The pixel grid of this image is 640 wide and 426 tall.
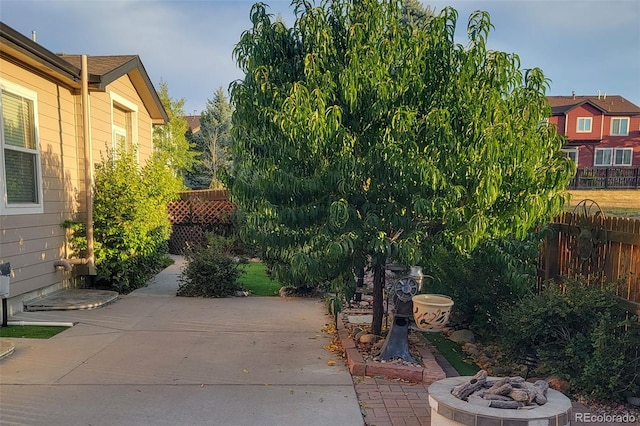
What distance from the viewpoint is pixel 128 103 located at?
9469 mm

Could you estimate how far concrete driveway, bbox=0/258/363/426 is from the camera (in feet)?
11.1

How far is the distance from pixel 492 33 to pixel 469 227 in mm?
1822

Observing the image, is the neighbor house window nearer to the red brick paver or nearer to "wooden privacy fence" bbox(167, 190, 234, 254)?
"wooden privacy fence" bbox(167, 190, 234, 254)

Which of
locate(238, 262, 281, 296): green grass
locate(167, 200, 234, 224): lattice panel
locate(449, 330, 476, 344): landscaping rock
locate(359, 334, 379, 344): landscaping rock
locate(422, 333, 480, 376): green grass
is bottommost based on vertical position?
locate(238, 262, 281, 296): green grass

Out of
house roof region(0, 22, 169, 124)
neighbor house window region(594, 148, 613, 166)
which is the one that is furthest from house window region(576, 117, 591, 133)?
house roof region(0, 22, 169, 124)

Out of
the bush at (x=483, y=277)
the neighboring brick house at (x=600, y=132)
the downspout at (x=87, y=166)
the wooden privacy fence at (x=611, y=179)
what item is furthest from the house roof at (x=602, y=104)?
the downspout at (x=87, y=166)

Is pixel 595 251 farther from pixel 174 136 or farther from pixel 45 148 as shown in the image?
pixel 174 136

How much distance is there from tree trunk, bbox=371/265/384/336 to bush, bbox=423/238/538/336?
595 mm

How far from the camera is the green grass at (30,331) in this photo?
204 inches

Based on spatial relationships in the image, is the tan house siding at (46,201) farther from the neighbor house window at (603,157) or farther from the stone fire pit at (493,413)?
the neighbor house window at (603,157)

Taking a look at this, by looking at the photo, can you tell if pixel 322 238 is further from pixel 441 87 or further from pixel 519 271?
pixel 519 271

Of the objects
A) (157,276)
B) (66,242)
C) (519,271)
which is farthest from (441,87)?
(157,276)

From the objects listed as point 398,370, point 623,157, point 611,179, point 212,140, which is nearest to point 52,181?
point 398,370

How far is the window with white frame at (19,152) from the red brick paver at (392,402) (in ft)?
16.9
